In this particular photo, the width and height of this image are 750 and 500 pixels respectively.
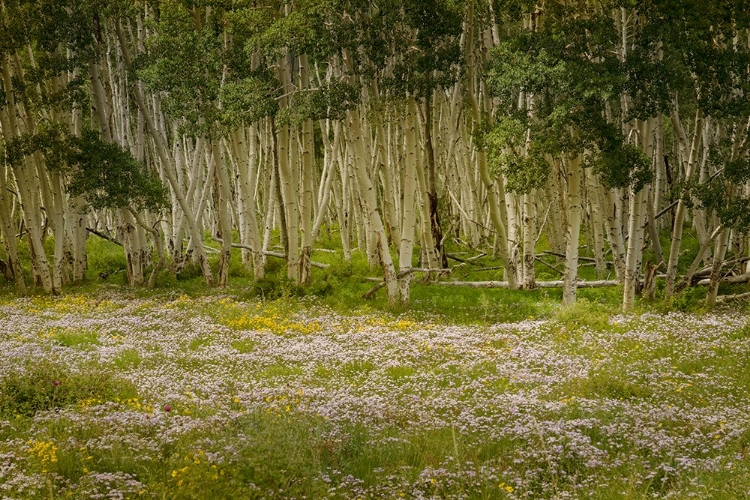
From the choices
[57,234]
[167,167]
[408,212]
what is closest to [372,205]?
[408,212]

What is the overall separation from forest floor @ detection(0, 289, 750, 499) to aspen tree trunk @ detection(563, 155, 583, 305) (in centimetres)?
245

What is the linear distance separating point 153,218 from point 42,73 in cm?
1218

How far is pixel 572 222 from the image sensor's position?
63.1 ft

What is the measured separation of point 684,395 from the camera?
10.7 m

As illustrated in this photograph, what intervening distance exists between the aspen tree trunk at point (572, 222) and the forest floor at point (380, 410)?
8.02 ft

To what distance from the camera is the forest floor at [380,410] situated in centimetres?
732

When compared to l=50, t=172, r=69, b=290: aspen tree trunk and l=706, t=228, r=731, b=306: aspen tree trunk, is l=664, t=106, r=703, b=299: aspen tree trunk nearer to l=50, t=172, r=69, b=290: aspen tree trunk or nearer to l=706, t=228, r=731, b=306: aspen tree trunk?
l=706, t=228, r=731, b=306: aspen tree trunk

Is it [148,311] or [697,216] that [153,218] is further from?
[697,216]

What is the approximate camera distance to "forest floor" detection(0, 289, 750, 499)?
7.32 metres

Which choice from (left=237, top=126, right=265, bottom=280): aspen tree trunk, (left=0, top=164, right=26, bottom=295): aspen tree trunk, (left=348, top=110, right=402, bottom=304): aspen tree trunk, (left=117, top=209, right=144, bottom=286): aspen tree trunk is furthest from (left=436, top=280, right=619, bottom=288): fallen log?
(left=0, top=164, right=26, bottom=295): aspen tree trunk

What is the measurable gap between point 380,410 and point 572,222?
11.0m

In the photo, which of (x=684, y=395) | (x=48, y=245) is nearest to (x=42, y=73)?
(x=48, y=245)

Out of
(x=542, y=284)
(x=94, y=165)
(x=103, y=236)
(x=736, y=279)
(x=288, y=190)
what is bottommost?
(x=542, y=284)

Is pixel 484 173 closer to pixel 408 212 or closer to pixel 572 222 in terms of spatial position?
pixel 408 212
